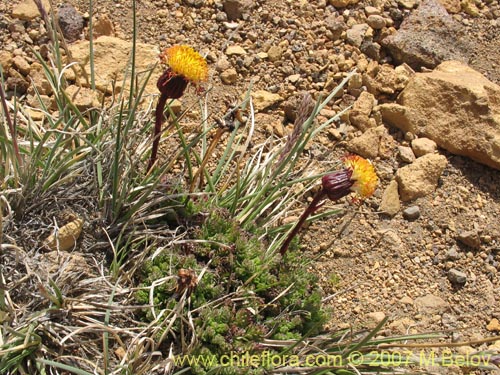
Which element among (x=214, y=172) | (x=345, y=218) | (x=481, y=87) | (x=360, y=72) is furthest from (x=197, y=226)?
(x=481, y=87)

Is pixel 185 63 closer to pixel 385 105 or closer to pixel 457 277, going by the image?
pixel 385 105

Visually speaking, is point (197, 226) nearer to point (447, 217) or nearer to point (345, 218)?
point (345, 218)

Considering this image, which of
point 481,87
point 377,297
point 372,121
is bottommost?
point 377,297

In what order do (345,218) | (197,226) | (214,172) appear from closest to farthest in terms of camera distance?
(197,226)
(214,172)
(345,218)

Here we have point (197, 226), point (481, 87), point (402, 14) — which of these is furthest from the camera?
point (402, 14)

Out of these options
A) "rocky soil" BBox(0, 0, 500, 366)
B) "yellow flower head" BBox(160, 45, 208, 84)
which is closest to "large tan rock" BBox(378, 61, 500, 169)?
"rocky soil" BBox(0, 0, 500, 366)

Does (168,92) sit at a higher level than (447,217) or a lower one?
higher

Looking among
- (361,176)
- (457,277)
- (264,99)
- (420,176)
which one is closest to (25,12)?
(264,99)

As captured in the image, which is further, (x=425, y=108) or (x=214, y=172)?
(x=425, y=108)
